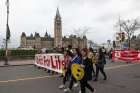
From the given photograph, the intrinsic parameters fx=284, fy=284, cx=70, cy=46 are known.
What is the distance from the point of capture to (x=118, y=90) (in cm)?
1138

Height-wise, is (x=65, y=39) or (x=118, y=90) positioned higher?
(x=65, y=39)

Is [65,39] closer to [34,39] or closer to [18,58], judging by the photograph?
[34,39]

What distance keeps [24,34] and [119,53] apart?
158 metres

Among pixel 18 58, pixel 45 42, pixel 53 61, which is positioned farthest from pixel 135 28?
pixel 45 42

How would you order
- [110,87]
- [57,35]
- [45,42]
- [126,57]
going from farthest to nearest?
[45,42], [57,35], [126,57], [110,87]

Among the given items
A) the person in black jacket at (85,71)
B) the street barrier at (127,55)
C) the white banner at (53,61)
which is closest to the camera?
the person in black jacket at (85,71)

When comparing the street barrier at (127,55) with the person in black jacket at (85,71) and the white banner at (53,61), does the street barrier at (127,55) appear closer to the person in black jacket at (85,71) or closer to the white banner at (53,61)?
the white banner at (53,61)

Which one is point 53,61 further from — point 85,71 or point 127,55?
point 127,55

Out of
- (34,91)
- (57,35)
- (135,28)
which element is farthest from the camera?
(57,35)

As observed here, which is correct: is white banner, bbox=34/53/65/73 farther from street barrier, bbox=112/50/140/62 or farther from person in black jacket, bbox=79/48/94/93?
street barrier, bbox=112/50/140/62

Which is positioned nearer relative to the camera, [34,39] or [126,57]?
[126,57]

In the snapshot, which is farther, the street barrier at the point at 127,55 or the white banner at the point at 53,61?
the street barrier at the point at 127,55

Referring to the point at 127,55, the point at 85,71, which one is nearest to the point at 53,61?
the point at 85,71

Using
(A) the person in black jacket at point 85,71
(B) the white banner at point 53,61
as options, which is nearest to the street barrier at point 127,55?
(B) the white banner at point 53,61
